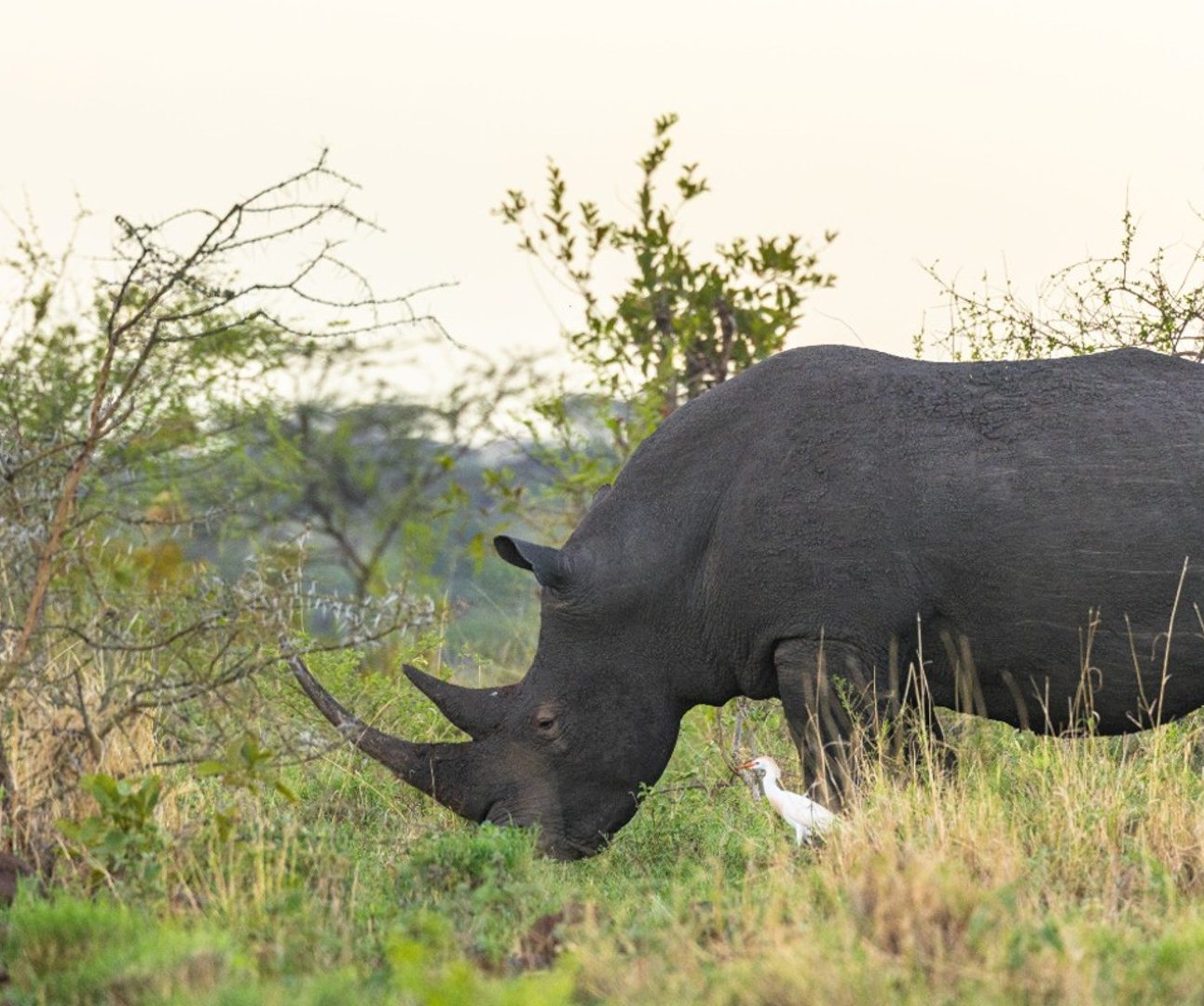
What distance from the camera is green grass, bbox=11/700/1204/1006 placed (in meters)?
4.76

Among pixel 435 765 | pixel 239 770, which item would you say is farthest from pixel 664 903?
pixel 435 765

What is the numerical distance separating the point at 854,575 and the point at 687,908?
5.84ft

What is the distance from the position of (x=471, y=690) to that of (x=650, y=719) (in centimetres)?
79

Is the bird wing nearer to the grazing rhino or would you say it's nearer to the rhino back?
the grazing rhino

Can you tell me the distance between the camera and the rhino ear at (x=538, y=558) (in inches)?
298

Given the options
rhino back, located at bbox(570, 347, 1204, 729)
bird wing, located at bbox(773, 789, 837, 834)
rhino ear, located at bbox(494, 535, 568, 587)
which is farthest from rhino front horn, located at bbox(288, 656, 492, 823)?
bird wing, located at bbox(773, 789, 837, 834)

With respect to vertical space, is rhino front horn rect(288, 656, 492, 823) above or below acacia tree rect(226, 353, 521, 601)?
below

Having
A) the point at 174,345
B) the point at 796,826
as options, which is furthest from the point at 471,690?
the point at 174,345

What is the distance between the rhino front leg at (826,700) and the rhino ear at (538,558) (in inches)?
37.1

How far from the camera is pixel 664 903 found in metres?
6.21

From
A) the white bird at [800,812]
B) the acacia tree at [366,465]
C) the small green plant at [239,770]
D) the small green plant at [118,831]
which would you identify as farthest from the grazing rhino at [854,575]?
the acacia tree at [366,465]

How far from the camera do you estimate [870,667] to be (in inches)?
284

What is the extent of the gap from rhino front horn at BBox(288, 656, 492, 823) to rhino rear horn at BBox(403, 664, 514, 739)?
89 millimetres

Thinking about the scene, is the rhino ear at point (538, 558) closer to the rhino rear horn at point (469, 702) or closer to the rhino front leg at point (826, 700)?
the rhino rear horn at point (469, 702)
